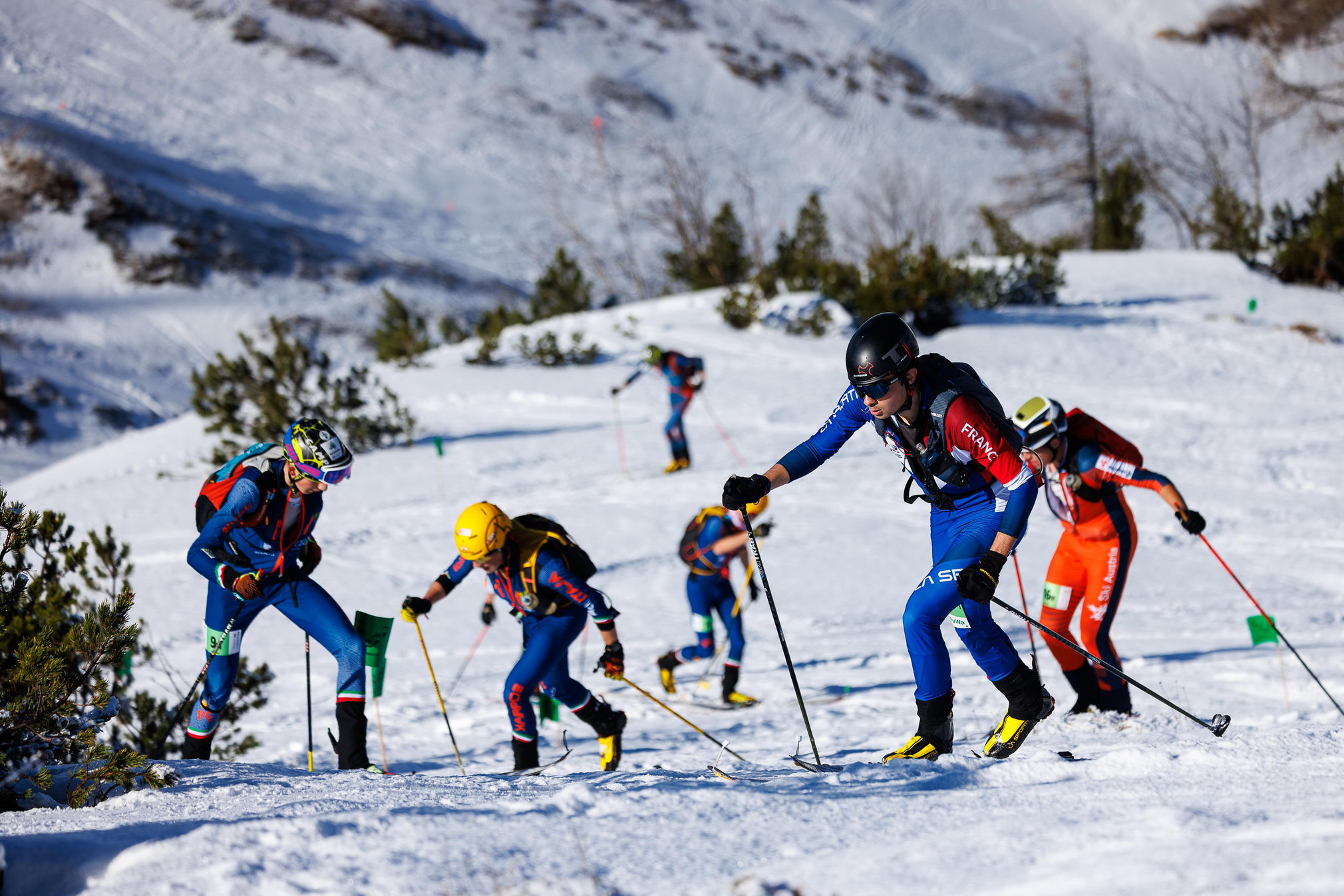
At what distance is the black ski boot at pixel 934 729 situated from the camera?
4.38 meters

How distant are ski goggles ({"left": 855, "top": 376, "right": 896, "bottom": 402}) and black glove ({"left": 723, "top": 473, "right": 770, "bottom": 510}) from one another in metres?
0.63

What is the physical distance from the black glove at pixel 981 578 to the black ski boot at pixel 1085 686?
2.14m

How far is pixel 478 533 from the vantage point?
5.19 meters

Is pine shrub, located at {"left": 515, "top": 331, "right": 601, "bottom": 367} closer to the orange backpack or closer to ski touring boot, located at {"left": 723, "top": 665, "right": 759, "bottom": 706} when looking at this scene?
ski touring boot, located at {"left": 723, "top": 665, "right": 759, "bottom": 706}

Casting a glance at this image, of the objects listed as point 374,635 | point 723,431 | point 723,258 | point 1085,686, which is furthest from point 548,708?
point 723,258

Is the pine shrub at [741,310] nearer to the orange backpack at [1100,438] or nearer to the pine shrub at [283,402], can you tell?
the pine shrub at [283,402]

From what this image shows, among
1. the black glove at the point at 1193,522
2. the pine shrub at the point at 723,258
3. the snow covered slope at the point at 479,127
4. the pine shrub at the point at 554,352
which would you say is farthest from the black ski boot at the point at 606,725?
the snow covered slope at the point at 479,127

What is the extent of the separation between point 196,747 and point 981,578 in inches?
168

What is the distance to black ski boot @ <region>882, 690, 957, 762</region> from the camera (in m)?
4.38

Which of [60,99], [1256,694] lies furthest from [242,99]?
[1256,694]

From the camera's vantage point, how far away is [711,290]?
25.1m

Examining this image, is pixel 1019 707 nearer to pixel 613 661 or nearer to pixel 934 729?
pixel 934 729

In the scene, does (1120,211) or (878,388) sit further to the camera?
(1120,211)

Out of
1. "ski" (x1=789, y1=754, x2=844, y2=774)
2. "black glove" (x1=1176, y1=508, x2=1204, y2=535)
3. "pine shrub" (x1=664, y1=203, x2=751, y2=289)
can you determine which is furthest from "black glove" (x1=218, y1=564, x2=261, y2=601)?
"pine shrub" (x1=664, y1=203, x2=751, y2=289)
